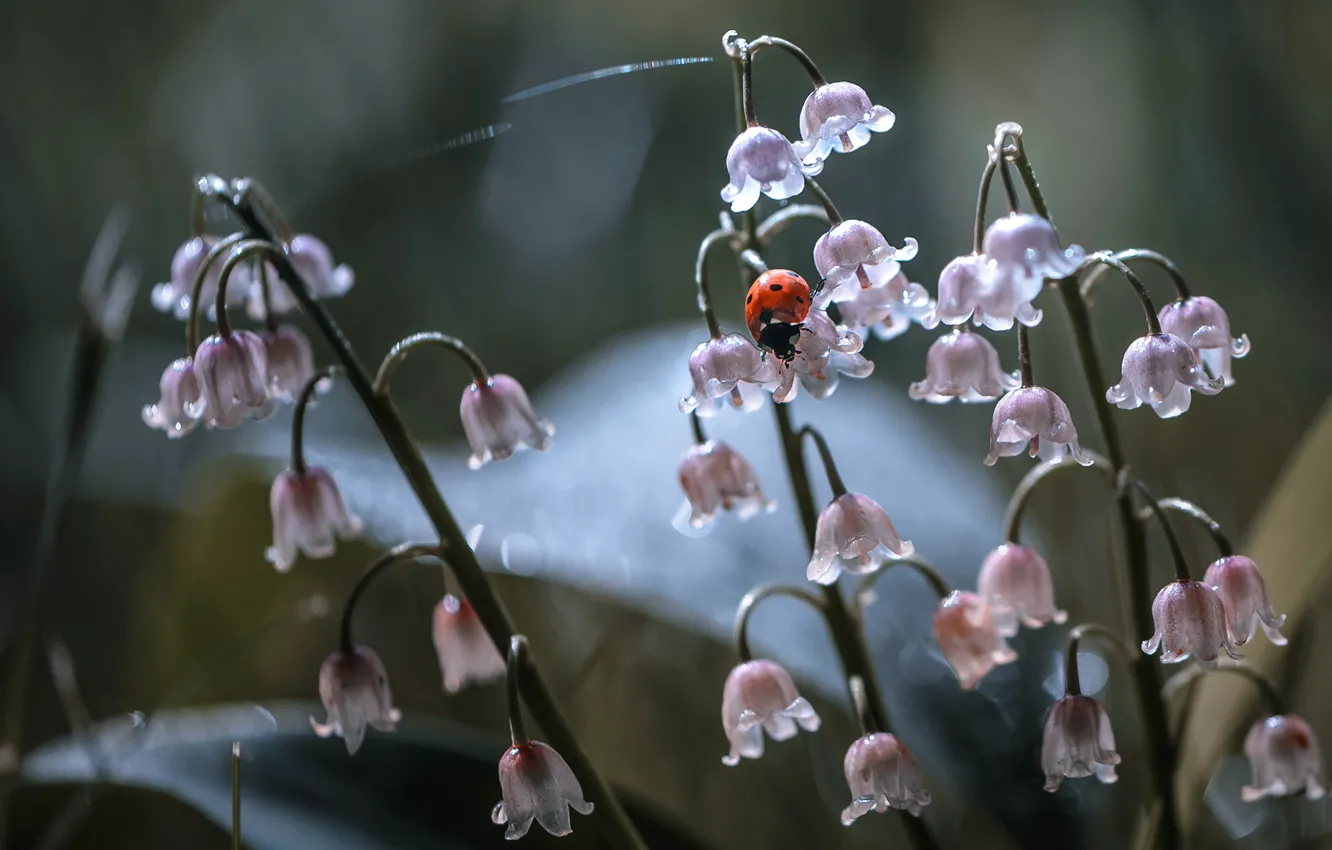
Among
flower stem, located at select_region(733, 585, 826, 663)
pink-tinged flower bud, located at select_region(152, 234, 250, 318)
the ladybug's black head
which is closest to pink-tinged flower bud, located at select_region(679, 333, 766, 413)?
the ladybug's black head

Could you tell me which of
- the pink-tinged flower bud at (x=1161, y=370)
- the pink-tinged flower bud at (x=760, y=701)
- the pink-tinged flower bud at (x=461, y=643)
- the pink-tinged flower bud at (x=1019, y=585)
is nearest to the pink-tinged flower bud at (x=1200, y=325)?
the pink-tinged flower bud at (x=1161, y=370)

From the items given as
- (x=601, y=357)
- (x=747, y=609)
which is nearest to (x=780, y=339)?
(x=747, y=609)

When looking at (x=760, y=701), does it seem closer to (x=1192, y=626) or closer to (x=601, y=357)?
(x=1192, y=626)

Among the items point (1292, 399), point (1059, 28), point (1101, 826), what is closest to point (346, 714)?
point (1101, 826)

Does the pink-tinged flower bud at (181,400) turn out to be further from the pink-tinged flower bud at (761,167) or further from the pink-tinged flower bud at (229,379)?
the pink-tinged flower bud at (761,167)

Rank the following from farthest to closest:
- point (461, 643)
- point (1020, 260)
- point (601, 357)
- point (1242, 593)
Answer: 1. point (601, 357)
2. point (461, 643)
3. point (1242, 593)
4. point (1020, 260)

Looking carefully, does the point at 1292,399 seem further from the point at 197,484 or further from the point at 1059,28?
the point at 197,484

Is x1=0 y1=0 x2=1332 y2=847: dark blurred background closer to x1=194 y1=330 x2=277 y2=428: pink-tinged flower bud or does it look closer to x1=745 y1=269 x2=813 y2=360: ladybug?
x1=194 y1=330 x2=277 y2=428: pink-tinged flower bud
